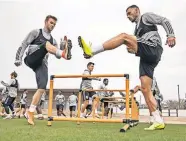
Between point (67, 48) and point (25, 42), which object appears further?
point (25, 42)

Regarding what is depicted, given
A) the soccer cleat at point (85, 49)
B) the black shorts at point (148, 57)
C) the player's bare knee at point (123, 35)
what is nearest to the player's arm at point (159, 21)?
the black shorts at point (148, 57)

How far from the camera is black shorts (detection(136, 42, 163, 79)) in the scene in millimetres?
4246

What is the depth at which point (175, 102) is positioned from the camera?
4766 cm

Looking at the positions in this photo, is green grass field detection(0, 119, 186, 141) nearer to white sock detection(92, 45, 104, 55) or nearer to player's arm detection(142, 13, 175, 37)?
white sock detection(92, 45, 104, 55)

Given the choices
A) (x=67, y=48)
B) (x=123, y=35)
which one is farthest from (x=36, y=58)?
(x=123, y=35)

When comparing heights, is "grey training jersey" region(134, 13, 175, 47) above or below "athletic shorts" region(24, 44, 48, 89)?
above

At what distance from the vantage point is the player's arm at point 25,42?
532 cm

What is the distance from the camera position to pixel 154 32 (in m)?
4.42

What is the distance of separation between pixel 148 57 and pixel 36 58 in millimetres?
2115

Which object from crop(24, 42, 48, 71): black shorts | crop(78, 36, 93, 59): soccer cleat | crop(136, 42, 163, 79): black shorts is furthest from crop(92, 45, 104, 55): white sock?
crop(24, 42, 48, 71): black shorts

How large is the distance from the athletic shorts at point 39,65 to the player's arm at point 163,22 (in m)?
1.93

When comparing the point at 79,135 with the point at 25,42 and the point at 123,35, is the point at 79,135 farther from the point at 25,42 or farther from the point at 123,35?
the point at 25,42

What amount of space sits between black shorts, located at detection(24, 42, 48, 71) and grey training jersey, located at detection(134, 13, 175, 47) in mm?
1824

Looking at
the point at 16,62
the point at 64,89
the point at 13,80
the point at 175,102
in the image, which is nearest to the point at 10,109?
the point at 13,80
